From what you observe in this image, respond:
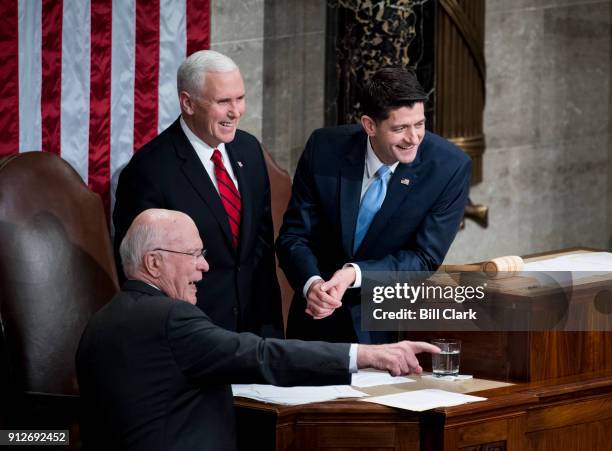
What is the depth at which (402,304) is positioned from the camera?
389 cm

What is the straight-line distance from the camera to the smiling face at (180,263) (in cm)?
310

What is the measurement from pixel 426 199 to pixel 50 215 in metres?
1.45

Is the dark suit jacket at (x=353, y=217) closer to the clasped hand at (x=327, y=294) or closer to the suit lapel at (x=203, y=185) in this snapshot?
the clasped hand at (x=327, y=294)

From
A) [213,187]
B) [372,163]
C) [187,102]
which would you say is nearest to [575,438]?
[372,163]

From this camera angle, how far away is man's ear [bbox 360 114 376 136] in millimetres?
3902

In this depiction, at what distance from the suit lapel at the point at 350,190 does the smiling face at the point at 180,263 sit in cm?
95

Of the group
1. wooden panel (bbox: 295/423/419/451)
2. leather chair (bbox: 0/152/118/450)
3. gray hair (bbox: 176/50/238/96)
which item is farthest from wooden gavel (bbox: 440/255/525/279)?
leather chair (bbox: 0/152/118/450)

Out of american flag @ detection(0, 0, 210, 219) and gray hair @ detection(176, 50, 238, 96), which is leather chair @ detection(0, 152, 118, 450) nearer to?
american flag @ detection(0, 0, 210, 219)

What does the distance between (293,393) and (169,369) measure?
601 millimetres

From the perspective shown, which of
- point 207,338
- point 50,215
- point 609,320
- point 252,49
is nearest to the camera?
point 207,338

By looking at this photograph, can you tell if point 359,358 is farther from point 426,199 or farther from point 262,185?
point 262,185

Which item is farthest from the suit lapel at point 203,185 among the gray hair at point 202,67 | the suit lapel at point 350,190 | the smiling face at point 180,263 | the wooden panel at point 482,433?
the wooden panel at point 482,433

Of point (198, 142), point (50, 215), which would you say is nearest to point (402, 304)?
point (198, 142)

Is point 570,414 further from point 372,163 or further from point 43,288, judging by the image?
point 43,288
